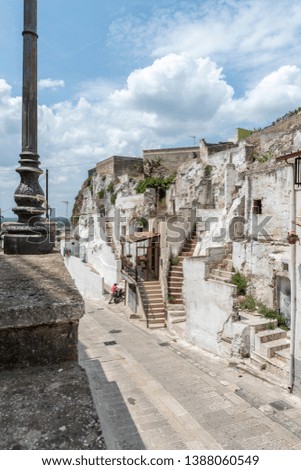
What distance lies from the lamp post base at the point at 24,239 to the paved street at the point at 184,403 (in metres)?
3.57

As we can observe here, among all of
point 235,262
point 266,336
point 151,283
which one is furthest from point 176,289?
point 266,336

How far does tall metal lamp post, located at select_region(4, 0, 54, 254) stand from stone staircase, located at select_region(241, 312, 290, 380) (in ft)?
25.7

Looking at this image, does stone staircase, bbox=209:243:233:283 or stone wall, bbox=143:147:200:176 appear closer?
stone staircase, bbox=209:243:233:283

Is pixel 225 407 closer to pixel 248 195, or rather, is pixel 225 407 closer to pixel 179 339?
pixel 179 339

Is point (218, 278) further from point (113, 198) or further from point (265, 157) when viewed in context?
point (113, 198)

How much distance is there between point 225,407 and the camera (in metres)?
7.87

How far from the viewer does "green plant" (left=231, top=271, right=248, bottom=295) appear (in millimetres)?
12922

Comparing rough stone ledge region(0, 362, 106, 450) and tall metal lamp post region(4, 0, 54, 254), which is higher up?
tall metal lamp post region(4, 0, 54, 254)

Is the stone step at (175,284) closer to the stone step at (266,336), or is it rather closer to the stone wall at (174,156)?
the stone step at (266,336)

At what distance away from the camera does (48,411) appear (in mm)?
1649

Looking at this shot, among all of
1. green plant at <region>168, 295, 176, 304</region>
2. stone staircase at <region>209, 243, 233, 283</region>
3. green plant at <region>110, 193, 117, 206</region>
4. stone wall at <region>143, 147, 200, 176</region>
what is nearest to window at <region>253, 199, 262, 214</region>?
stone staircase at <region>209, 243, 233, 283</region>

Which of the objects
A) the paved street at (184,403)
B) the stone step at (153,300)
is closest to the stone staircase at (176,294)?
the stone step at (153,300)

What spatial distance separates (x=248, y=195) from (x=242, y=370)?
281 inches

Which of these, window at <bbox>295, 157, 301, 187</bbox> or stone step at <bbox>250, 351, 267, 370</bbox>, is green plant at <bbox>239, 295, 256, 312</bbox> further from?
window at <bbox>295, 157, 301, 187</bbox>
